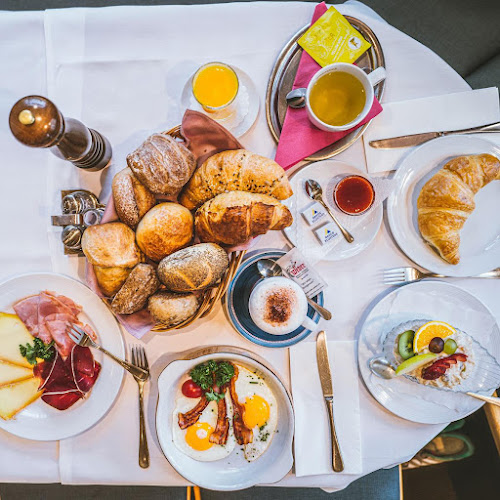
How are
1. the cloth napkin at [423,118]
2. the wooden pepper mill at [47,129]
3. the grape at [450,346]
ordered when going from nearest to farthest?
the wooden pepper mill at [47,129] < the grape at [450,346] < the cloth napkin at [423,118]

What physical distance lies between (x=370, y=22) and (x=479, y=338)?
3.46 ft

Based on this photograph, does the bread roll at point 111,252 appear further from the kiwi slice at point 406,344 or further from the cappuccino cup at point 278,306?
the kiwi slice at point 406,344

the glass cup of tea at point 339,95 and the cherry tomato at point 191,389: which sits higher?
the glass cup of tea at point 339,95

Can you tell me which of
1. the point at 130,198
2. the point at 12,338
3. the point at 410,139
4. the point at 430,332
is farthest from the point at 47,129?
the point at 430,332

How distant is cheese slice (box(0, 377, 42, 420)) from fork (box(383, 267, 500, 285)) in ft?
3.78

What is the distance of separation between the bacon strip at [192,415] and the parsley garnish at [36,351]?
1.50 feet

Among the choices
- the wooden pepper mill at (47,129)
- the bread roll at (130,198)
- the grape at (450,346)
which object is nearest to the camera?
the wooden pepper mill at (47,129)

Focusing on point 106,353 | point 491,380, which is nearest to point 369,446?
point 491,380

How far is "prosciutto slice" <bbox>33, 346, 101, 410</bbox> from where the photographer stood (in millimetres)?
1222

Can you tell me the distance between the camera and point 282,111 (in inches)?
49.9

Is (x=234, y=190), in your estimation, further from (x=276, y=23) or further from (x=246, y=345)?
(x=276, y=23)

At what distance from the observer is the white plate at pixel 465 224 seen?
1.25 m

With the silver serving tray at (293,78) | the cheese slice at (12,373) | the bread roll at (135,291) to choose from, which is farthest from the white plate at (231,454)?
the silver serving tray at (293,78)

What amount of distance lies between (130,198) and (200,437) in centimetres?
75
